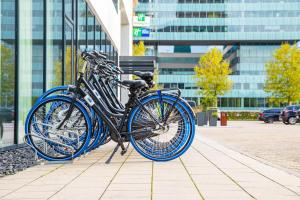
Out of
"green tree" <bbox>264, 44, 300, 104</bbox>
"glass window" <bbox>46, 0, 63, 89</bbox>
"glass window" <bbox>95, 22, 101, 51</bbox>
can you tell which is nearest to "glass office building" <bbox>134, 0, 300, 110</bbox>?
"green tree" <bbox>264, 44, 300, 104</bbox>

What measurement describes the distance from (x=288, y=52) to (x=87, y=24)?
41010 millimetres

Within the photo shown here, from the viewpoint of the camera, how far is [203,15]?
2736 inches

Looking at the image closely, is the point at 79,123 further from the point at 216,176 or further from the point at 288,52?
the point at 288,52

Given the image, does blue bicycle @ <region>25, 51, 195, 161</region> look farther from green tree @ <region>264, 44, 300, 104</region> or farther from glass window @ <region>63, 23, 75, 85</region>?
green tree @ <region>264, 44, 300, 104</region>

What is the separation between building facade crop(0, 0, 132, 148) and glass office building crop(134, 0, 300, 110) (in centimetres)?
5519

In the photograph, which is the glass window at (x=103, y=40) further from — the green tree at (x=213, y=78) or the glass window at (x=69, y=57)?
the green tree at (x=213, y=78)

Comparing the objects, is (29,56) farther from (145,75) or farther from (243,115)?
(243,115)

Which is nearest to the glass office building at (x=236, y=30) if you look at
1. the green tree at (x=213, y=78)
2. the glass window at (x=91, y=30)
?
the green tree at (x=213, y=78)

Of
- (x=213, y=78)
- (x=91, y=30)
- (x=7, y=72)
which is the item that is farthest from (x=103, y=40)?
(x=213, y=78)

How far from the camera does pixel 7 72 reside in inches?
288

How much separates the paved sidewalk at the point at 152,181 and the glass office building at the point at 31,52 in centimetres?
154

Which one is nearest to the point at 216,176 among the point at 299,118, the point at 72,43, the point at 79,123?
the point at 79,123

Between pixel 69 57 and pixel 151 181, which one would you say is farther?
pixel 69 57

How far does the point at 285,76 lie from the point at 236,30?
18.9 metres
